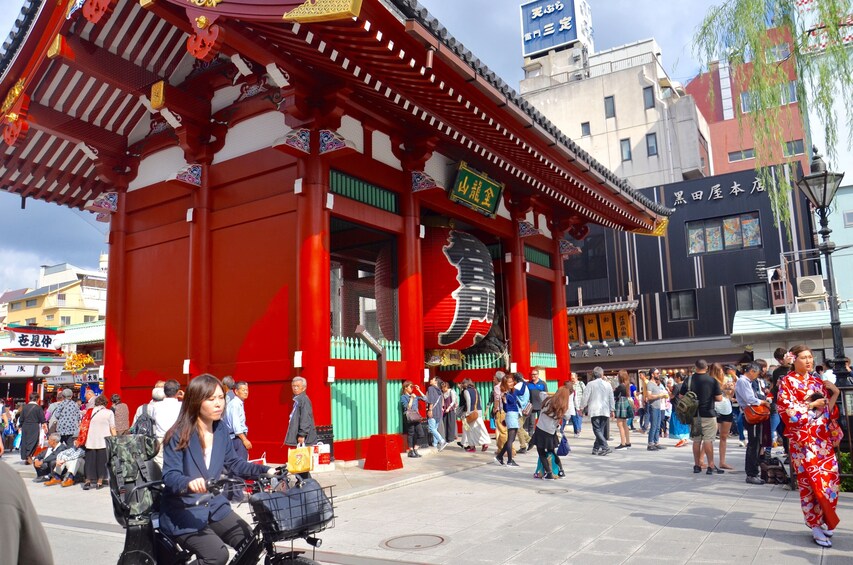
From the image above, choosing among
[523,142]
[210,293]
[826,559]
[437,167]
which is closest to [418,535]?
[826,559]

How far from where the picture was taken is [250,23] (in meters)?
9.88

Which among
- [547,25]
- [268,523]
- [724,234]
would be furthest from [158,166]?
[547,25]

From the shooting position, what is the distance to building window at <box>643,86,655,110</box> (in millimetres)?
40875

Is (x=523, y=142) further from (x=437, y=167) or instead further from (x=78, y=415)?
(x=78, y=415)

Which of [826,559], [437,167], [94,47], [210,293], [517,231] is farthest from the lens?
[517,231]

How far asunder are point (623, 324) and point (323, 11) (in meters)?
25.5

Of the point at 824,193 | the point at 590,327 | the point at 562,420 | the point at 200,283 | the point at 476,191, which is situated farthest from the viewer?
the point at 590,327

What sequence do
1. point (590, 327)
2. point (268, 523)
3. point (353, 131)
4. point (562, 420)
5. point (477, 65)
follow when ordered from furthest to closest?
point (590, 327)
point (353, 131)
point (562, 420)
point (477, 65)
point (268, 523)

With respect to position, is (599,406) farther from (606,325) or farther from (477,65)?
(606,325)

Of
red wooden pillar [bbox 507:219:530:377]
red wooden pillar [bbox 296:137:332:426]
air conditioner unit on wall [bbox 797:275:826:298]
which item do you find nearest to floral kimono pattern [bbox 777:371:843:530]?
red wooden pillar [bbox 296:137:332:426]

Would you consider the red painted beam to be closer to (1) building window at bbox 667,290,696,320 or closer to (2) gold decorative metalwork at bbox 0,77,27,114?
(2) gold decorative metalwork at bbox 0,77,27,114

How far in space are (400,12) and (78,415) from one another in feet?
31.7

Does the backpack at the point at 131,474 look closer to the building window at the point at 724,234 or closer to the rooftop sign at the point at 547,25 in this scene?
the building window at the point at 724,234

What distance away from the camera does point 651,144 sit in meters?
41.2
